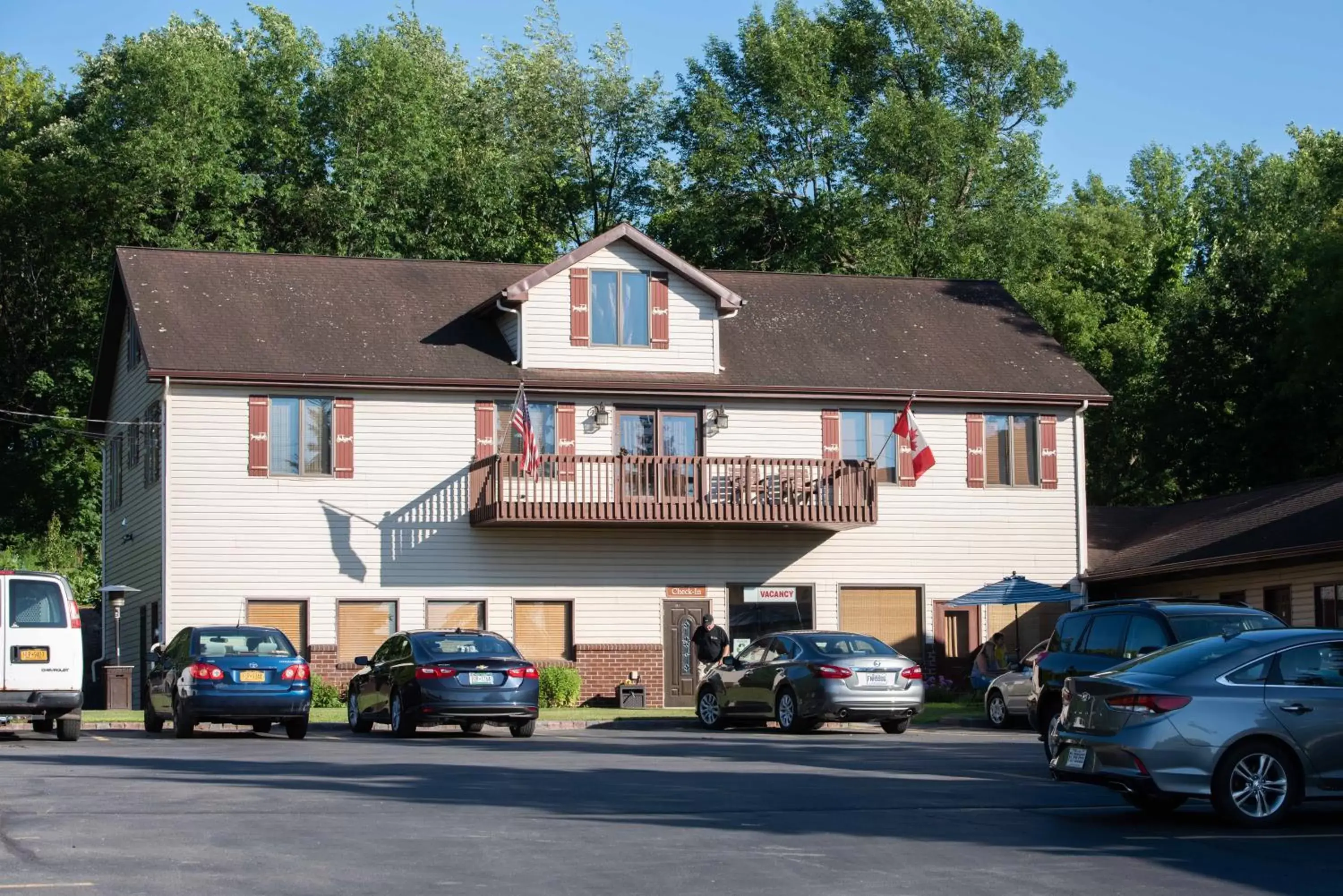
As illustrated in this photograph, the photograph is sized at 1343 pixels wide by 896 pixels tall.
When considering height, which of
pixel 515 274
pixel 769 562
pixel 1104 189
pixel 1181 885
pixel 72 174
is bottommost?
pixel 1181 885

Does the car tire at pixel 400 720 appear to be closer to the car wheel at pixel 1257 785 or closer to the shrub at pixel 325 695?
the shrub at pixel 325 695

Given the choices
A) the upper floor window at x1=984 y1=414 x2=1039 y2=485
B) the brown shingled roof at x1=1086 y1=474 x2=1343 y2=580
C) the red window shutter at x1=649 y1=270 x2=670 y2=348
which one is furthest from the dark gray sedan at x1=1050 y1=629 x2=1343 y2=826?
the upper floor window at x1=984 y1=414 x2=1039 y2=485

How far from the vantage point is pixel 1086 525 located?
39719mm

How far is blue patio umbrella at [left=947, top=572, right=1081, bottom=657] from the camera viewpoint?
114ft

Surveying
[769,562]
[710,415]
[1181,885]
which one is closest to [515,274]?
[710,415]

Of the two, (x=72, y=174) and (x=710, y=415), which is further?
(x=72, y=174)

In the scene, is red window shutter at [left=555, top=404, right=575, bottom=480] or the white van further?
red window shutter at [left=555, top=404, right=575, bottom=480]

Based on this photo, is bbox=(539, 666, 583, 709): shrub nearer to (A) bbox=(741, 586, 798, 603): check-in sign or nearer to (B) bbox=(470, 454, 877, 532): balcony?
(B) bbox=(470, 454, 877, 532): balcony

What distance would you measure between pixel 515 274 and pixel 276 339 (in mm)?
6331

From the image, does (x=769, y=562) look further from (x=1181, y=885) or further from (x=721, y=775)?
(x=1181, y=885)

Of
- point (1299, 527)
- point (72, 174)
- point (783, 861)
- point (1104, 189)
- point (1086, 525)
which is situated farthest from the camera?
point (1104, 189)

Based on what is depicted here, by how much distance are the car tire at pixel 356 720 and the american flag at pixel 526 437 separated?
767 cm

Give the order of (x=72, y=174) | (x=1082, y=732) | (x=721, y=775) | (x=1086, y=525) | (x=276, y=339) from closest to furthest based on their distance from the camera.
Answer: (x=1082, y=732) < (x=721, y=775) < (x=276, y=339) < (x=1086, y=525) < (x=72, y=174)

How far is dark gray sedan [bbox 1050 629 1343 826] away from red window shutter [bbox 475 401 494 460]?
2282cm
